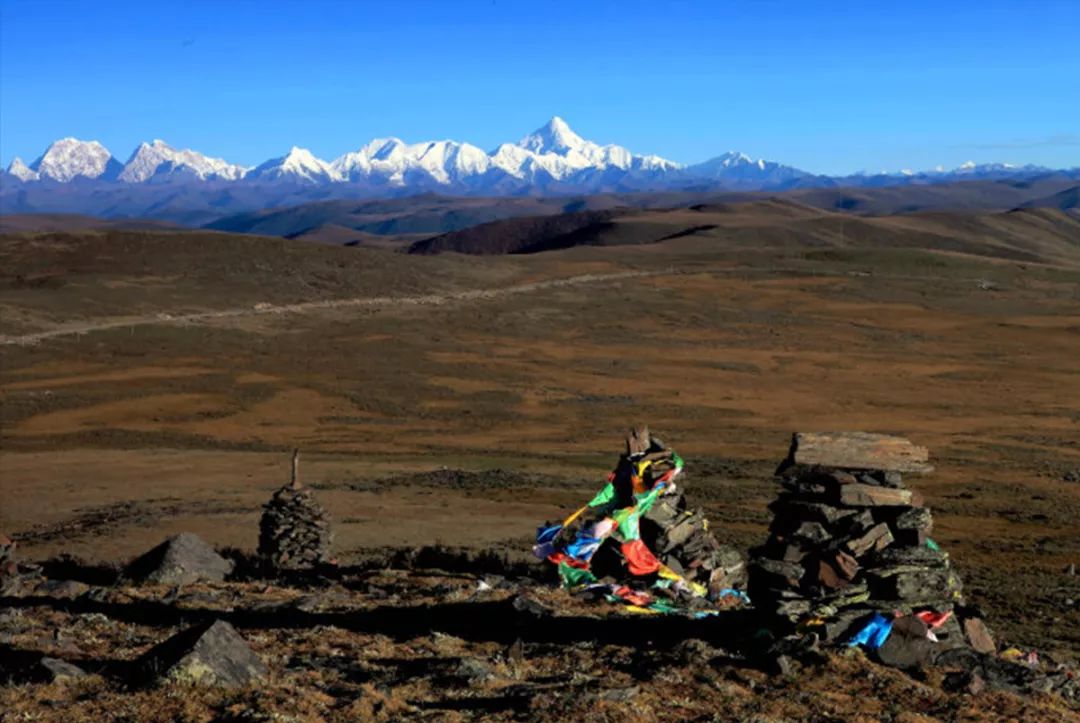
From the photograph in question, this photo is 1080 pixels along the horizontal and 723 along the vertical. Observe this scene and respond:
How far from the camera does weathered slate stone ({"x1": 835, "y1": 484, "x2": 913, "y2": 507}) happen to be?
14.2 meters

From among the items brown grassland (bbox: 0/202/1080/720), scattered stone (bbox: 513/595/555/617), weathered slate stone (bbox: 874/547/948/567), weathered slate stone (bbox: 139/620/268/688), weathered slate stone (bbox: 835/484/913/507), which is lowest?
brown grassland (bbox: 0/202/1080/720)

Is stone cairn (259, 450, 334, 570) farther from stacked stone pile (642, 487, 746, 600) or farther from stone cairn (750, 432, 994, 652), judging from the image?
stone cairn (750, 432, 994, 652)

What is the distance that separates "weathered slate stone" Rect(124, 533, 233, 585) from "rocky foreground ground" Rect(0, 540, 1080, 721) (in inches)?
38.1

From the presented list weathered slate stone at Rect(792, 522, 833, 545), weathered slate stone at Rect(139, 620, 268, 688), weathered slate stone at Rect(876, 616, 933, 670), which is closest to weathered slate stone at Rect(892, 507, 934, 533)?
weathered slate stone at Rect(792, 522, 833, 545)

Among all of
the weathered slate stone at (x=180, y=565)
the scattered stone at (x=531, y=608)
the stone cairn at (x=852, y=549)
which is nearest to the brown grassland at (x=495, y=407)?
the stone cairn at (x=852, y=549)

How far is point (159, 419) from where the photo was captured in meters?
52.9

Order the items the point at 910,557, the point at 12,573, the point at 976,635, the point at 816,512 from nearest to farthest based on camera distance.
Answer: the point at 910,557, the point at 816,512, the point at 976,635, the point at 12,573

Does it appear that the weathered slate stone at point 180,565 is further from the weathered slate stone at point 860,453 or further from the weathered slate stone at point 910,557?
the weathered slate stone at point 910,557

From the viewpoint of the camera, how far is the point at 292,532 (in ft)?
75.1

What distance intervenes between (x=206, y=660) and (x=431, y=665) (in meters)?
2.67

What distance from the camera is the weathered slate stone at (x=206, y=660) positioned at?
11.7 m

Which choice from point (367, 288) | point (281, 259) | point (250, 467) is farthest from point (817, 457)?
point (281, 259)

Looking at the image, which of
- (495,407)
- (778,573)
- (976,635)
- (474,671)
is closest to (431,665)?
(474,671)

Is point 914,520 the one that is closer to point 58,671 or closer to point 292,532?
point 58,671
